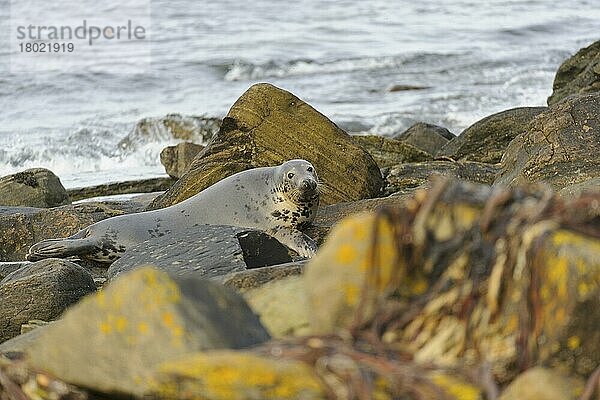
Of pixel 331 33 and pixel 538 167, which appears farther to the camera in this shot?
pixel 331 33

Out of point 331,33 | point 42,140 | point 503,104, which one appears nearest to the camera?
point 42,140

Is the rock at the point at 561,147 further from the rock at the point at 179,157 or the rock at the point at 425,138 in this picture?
the rock at the point at 179,157

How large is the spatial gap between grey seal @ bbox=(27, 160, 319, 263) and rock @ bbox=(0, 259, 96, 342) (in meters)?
1.77

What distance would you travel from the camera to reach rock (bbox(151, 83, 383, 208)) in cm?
861

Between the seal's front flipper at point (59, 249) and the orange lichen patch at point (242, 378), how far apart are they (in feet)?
16.6

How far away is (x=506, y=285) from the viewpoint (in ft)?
8.48

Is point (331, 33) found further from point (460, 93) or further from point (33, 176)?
point (33, 176)

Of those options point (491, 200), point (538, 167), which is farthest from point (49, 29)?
point (491, 200)

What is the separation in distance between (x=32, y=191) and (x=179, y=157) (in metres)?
2.12

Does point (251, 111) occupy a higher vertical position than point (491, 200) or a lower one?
lower

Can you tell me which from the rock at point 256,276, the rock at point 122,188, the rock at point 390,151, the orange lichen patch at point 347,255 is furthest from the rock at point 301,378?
the rock at point 122,188

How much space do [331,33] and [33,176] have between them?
15.5m

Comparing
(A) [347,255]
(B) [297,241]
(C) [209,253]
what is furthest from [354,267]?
(B) [297,241]

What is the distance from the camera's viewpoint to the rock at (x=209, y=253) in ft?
16.8
